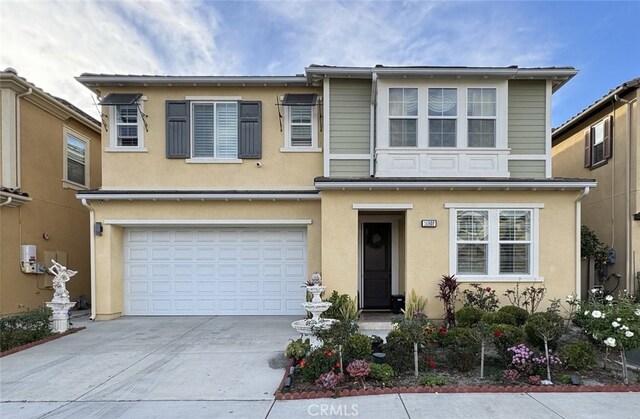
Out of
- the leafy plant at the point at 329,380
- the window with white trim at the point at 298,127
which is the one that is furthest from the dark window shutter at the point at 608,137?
the leafy plant at the point at 329,380

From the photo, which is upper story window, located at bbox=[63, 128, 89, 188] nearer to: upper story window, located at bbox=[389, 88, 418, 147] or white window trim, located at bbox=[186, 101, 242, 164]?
white window trim, located at bbox=[186, 101, 242, 164]

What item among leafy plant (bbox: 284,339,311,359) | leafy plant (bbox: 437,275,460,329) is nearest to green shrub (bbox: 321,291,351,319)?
leafy plant (bbox: 284,339,311,359)

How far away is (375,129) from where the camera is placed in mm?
8477

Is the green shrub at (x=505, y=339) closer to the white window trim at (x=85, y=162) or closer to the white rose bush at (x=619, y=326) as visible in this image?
the white rose bush at (x=619, y=326)

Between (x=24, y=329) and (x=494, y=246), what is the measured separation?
9.72 m

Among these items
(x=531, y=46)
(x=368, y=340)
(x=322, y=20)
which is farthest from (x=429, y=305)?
(x=531, y=46)

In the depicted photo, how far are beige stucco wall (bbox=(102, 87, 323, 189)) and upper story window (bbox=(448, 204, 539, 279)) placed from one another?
3.83 meters

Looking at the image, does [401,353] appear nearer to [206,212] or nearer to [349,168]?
[349,168]

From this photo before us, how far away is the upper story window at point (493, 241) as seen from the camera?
7.73 m

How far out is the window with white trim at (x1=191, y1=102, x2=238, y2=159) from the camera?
9.05m

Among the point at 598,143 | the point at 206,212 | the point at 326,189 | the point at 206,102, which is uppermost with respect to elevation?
the point at 206,102

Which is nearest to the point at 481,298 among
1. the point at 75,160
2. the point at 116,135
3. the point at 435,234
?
the point at 435,234

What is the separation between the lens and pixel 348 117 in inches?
342

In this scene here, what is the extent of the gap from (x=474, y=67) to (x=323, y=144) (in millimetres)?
3888
